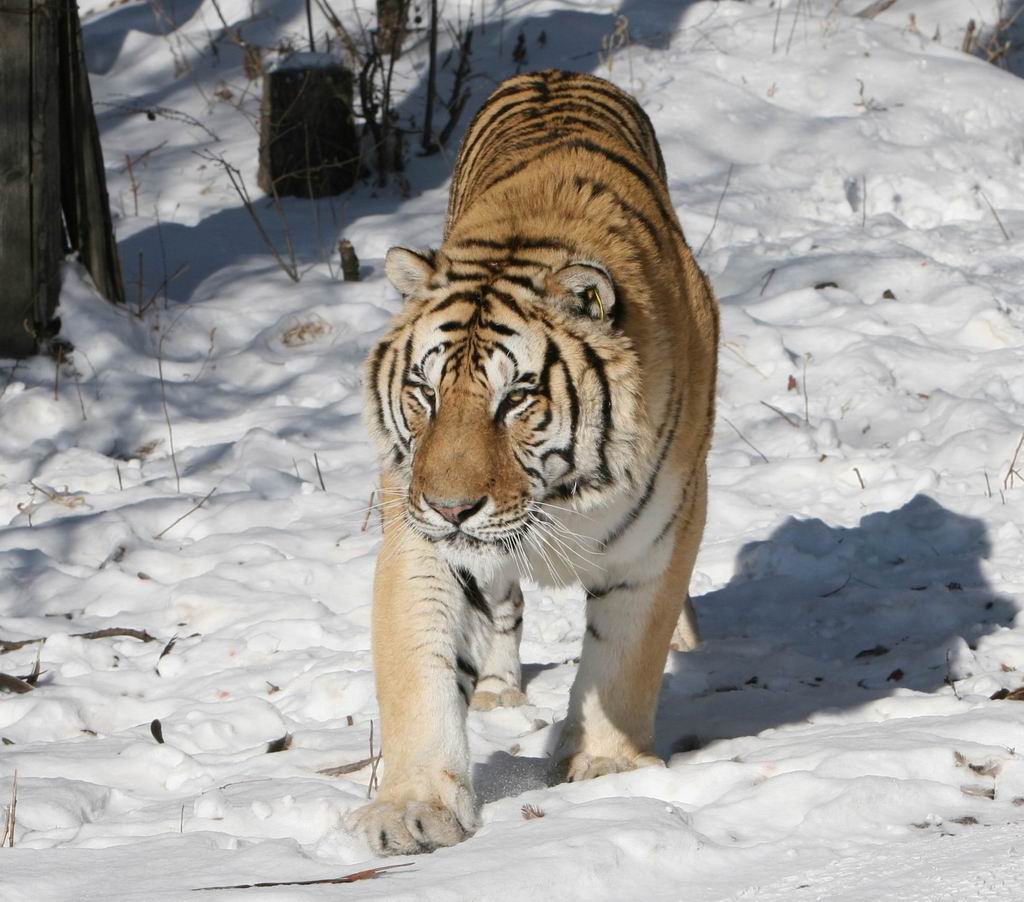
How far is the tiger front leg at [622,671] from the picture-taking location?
298cm

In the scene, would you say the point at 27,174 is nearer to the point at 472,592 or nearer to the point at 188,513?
the point at 188,513

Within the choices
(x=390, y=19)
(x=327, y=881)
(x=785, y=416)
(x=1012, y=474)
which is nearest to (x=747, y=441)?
(x=785, y=416)

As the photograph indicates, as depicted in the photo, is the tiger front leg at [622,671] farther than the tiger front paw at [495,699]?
No

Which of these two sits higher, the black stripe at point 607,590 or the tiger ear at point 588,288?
the tiger ear at point 588,288

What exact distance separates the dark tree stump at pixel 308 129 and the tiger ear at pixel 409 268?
4.45m

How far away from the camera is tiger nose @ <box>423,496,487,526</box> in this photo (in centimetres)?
252

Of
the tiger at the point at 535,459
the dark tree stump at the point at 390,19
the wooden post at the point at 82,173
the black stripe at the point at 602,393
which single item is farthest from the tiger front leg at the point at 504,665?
the dark tree stump at the point at 390,19

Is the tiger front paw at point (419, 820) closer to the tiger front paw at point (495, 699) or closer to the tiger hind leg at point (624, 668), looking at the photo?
the tiger hind leg at point (624, 668)

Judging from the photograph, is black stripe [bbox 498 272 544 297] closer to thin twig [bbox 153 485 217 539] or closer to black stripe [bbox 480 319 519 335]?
black stripe [bbox 480 319 519 335]

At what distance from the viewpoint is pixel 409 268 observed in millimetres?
2809

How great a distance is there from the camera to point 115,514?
464 cm

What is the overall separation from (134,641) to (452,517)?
5.87 ft

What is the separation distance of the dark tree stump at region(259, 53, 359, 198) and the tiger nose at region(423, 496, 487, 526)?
489 cm

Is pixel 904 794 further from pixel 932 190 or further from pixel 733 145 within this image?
pixel 733 145
